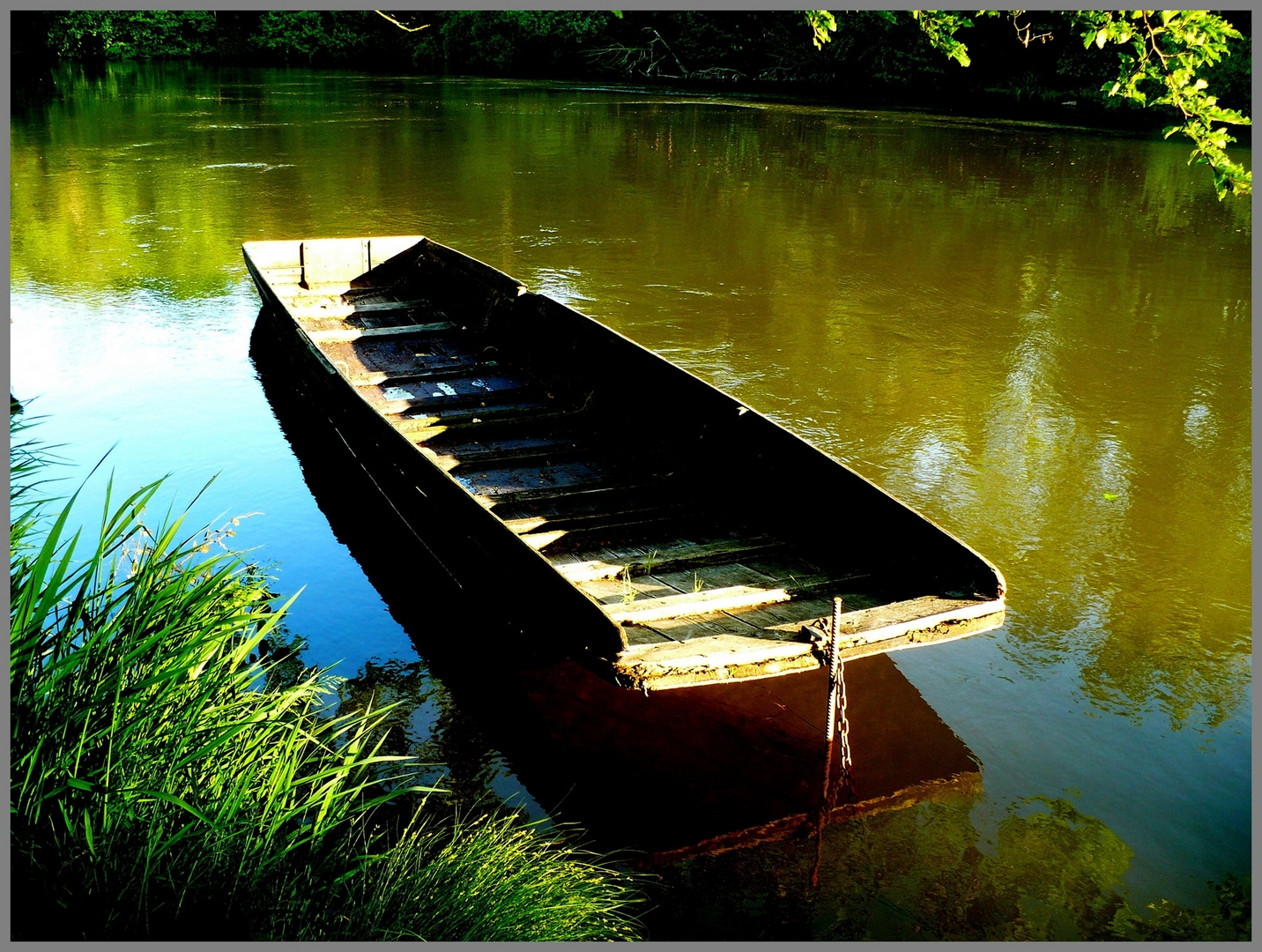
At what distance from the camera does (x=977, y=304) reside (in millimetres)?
10703

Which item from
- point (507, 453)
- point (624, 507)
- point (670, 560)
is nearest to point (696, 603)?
point (670, 560)

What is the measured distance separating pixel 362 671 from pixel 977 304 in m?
7.92

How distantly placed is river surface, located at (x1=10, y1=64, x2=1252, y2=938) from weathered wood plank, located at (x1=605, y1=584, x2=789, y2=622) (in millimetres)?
511

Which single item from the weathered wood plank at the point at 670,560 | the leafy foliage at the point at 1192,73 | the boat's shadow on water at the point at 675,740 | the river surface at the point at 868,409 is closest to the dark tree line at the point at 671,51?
the river surface at the point at 868,409

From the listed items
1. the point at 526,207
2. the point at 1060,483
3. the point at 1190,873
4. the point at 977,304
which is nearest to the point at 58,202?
the point at 526,207

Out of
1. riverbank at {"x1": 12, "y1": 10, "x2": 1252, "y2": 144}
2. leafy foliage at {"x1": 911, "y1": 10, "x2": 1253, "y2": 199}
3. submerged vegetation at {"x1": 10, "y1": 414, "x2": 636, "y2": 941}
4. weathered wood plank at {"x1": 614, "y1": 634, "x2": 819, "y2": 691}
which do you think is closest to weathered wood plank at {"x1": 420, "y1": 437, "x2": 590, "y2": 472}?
weathered wood plank at {"x1": 614, "y1": 634, "x2": 819, "y2": 691}

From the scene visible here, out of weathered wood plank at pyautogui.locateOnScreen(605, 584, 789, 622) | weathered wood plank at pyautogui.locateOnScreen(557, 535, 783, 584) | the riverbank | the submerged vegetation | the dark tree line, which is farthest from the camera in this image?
the dark tree line

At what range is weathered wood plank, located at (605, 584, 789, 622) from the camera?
14.0 ft

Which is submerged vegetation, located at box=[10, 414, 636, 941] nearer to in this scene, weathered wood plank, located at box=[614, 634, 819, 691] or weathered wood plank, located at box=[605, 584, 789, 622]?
weathered wood plank, located at box=[614, 634, 819, 691]

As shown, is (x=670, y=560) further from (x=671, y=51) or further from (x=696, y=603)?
(x=671, y=51)

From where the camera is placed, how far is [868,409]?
783 cm

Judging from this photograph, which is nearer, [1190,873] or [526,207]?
[1190,873]

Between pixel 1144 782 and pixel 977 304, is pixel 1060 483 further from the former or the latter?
pixel 977 304

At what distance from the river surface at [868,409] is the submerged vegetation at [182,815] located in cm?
74
